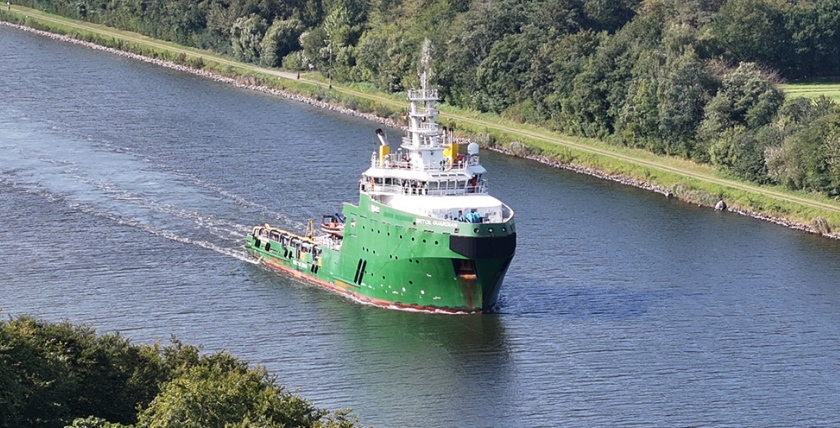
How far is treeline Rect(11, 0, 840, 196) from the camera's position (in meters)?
102

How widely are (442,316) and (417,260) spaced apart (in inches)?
114

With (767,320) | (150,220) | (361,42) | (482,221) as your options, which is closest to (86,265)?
(150,220)

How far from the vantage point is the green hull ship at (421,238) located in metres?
71.2

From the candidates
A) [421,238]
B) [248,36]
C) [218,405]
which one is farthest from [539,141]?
[218,405]

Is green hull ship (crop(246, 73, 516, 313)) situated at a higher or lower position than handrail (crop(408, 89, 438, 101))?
lower

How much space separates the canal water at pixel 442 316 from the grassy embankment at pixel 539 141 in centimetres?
269

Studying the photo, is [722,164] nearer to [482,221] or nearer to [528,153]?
[528,153]

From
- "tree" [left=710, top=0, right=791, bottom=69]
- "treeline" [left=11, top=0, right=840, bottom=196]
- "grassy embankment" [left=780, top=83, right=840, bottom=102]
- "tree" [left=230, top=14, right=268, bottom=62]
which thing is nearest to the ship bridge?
"treeline" [left=11, top=0, right=840, bottom=196]

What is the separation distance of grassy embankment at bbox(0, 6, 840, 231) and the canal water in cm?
269

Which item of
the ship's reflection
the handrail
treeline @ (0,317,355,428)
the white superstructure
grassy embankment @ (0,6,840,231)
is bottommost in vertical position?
the ship's reflection

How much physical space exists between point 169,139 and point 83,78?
27.7 m

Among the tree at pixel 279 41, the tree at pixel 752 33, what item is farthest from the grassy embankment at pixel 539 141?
the tree at pixel 752 33

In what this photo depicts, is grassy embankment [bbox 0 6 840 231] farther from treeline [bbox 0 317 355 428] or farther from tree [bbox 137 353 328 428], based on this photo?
tree [bbox 137 353 328 428]

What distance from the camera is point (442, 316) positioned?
72.6 metres
